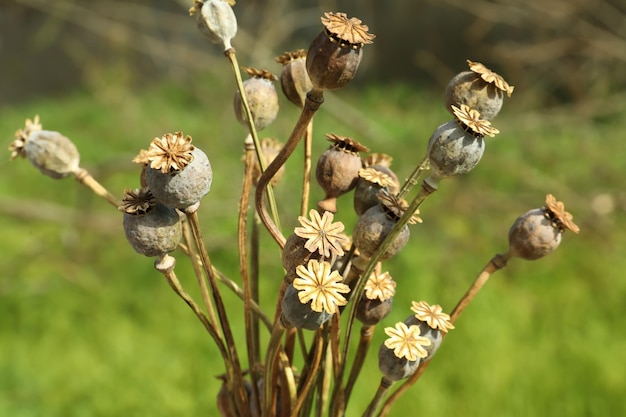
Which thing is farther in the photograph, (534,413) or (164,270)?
(534,413)

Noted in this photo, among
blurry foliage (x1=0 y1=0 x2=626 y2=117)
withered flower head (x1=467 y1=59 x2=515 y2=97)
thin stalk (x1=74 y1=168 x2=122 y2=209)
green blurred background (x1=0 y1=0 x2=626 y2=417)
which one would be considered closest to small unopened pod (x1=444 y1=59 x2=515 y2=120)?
withered flower head (x1=467 y1=59 x2=515 y2=97)

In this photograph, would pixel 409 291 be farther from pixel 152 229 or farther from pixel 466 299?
pixel 152 229

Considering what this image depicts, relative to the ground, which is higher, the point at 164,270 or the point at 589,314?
the point at 589,314

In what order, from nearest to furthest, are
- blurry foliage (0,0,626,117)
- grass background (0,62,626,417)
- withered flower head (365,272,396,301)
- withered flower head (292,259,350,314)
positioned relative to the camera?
withered flower head (292,259,350,314)
withered flower head (365,272,396,301)
grass background (0,62,626,417)
blurry foliage (0,0,626,117)

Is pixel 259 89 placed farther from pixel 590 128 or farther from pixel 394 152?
pixel 590 128

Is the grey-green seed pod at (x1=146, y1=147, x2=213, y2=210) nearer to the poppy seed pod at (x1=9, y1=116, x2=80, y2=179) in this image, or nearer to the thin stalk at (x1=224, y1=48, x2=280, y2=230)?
the thin stalk at (x1=224, y1=48, x2=280, y2=230)

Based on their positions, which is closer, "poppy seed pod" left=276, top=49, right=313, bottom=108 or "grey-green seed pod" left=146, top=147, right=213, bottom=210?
"grey-green seed pod" left=146, top=147, right=213, bottom=210

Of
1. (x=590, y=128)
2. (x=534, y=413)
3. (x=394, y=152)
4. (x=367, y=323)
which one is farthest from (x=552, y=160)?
(x=367, y=323)
